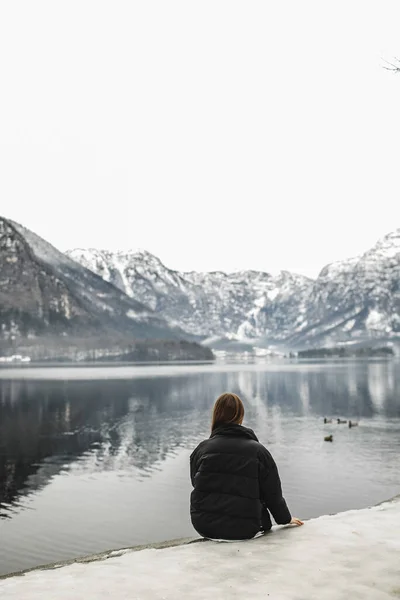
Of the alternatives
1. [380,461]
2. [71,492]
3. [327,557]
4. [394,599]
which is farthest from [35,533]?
[380,461]

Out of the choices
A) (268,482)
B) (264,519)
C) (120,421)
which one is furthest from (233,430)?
(120,421)

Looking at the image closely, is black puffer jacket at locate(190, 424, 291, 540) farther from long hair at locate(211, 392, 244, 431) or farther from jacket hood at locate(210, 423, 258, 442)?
long hair at locate(211, 392, 244, 431)

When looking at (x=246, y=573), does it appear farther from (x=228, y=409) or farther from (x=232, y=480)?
(x=228, y=409)

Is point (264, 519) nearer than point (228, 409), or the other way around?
point (228, 409)

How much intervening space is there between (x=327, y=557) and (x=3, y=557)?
65.7 feet

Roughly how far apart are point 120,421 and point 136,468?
3650cm

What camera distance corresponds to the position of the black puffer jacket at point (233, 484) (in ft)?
41.1

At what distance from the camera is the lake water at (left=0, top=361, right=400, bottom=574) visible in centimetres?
3092

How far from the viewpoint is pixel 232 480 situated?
12.5 metres

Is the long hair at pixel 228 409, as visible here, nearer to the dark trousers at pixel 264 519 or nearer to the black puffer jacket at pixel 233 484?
the black puffer jacket at pixel 233 484

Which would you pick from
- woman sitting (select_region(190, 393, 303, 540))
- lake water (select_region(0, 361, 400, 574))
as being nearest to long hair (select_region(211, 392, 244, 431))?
woman sitting (select_region(190, 393, 303, 540))

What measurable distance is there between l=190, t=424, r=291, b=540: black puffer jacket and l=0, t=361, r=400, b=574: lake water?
Result: 1593cm

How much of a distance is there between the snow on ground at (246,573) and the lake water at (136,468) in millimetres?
16046

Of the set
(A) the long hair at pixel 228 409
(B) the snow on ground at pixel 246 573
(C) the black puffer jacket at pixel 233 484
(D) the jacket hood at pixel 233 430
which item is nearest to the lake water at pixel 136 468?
(C) the black puffer jacket at pixel 233 484
